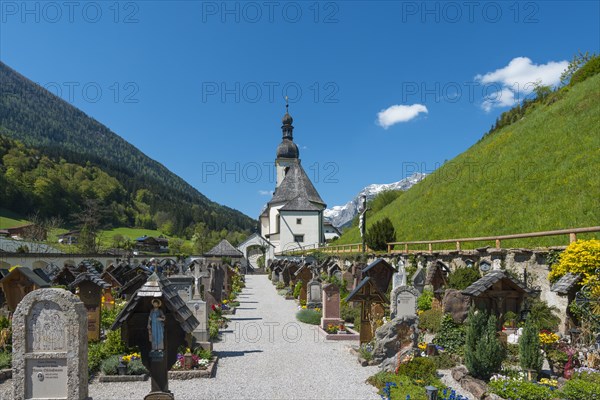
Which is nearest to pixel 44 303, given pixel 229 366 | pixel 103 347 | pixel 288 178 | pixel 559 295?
pixel 103 347

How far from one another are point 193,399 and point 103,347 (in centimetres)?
370

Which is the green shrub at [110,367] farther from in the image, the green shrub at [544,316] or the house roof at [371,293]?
the green shrub at [544,316]

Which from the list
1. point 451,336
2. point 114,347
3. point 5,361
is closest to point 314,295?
point 451,336

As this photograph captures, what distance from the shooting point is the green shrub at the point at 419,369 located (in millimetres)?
8354

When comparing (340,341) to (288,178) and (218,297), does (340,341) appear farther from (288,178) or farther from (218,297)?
(288,178)

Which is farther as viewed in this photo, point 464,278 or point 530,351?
point 464,278

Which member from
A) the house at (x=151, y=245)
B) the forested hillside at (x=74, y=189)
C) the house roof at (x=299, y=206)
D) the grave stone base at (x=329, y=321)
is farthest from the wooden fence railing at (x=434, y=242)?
the forested hillside at (x=74, y=189)

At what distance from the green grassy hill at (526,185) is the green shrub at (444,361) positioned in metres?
8.92

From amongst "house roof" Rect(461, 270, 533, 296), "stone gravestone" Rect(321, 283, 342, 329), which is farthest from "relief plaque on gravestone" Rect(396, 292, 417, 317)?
"stone gravestone" Rect(321, 283, 342, 329)

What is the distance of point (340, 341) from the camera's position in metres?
13.2

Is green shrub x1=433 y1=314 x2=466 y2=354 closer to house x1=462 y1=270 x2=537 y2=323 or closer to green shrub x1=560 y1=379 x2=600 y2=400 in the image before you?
house x1=462 y1=270 x2=537 y2=323

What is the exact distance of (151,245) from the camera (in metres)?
87.0

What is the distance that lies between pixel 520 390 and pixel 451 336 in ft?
12.1

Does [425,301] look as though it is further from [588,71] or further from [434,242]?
[588,71]
